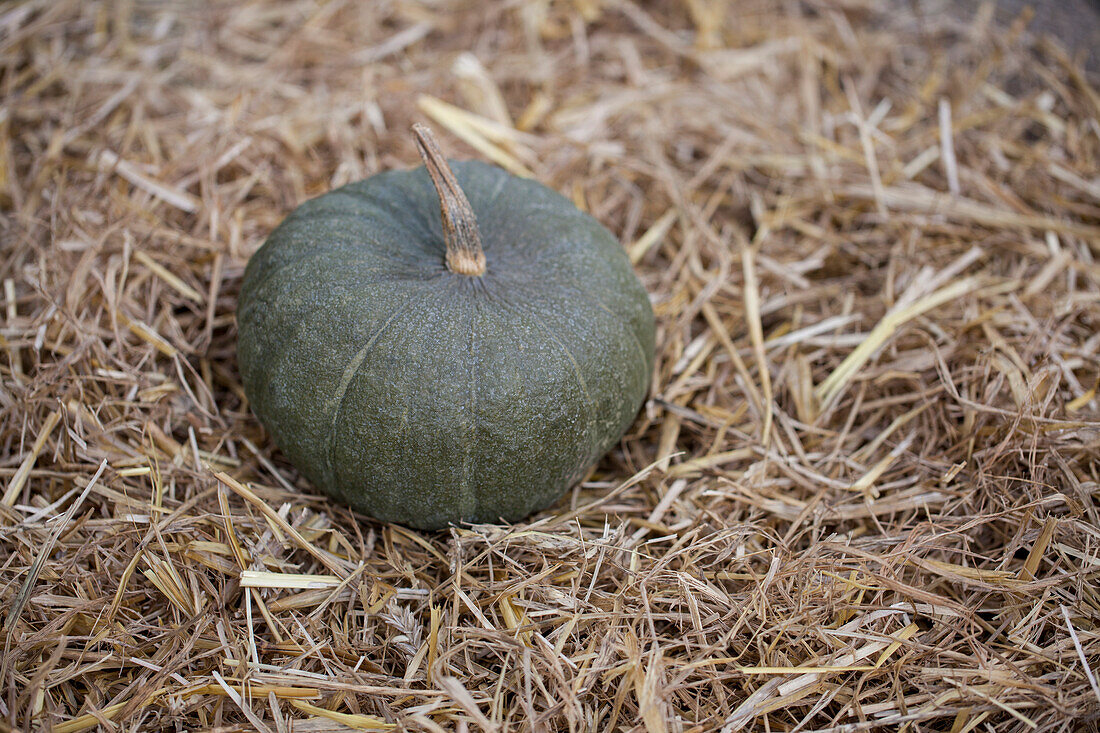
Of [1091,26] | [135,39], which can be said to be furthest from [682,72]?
[135,39]

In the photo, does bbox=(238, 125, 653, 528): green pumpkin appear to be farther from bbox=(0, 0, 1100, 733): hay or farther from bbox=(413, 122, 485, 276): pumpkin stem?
bbox=(0, 0, 1100, 733): hay

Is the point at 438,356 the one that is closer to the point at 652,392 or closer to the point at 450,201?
the point at 450,201

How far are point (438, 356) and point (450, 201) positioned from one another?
57 centimetres

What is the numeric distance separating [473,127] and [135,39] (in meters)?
2.24

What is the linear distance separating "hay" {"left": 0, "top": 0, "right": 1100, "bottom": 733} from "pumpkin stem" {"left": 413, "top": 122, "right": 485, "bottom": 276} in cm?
108

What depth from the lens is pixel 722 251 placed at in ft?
13.3

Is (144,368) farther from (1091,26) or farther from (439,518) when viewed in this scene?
(1091,26)

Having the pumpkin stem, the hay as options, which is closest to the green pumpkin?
the pumpkin stem

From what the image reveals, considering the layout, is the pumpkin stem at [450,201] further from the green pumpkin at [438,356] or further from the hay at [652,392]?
the hay at [652,392]

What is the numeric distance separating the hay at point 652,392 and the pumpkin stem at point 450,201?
108 centimetres

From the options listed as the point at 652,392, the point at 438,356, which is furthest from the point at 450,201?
the point at 652,392

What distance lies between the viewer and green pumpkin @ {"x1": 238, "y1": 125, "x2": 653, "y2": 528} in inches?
106

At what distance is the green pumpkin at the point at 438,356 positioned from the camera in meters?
2.69

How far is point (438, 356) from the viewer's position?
268 centimetres
